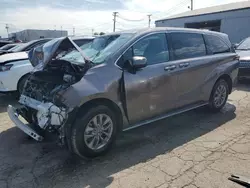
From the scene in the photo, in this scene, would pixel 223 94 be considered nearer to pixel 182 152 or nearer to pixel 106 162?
pixel 182 152

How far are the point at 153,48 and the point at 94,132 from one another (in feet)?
5.65

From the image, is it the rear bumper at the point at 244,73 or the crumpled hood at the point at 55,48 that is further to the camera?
the rear bumper at the point at 244,73

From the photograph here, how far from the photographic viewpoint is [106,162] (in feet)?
11.1

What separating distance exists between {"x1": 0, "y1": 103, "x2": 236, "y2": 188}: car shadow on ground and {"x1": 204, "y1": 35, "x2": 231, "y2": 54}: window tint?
1486mm

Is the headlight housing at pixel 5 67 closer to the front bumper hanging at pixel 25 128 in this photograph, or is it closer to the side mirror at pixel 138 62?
the front bumper hanging at pixel 25 128

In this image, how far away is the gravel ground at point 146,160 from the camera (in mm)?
2948

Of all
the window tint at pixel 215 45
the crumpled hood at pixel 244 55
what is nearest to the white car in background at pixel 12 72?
the window tint at pixel 215 45

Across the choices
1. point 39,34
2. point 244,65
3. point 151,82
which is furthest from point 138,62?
point 39,34

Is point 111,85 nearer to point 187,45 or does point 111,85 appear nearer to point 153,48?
point 153,48

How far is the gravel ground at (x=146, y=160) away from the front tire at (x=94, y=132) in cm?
18

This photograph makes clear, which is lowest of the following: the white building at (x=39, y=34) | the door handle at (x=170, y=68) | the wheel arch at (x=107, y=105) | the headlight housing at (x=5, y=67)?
the wheel arch at (x=107, y=105)

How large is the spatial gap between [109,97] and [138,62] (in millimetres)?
676

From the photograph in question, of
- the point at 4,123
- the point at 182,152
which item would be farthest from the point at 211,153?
the point at 4,123

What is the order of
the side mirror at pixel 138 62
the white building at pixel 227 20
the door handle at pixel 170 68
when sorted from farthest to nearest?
the white building at pixel 227 20
the door handle at pixel 170 68
the side mirror at pixel 138 62
